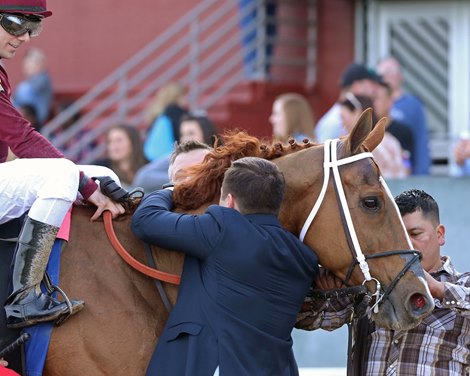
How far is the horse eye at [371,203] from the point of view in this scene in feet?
15.5

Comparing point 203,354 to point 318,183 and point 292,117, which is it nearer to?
point 318,183

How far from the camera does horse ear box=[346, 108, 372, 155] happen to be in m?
4.76

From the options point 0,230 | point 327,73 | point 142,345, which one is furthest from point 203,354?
point 327,73

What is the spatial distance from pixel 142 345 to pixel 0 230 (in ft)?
2.59

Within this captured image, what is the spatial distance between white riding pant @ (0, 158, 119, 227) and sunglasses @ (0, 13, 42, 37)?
58cm

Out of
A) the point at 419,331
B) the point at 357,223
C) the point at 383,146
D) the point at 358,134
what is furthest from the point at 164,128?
the point at 357,223

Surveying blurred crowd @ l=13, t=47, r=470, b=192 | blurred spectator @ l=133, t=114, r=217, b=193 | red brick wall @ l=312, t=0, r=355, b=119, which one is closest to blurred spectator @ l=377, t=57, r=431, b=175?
blurred crowd @ l=13, t=47, r=470, b=192

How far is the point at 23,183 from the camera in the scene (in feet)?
15.1

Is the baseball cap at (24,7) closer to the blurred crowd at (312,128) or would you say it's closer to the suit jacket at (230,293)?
the suit jacket at (230,293)

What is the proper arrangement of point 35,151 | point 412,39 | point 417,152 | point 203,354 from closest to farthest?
1. point 203,354
2. point 35,151
3. point 417,152
4. point 412,39

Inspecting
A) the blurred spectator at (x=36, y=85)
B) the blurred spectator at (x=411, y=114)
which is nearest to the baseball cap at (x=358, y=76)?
the blurred spectator at (x=411, y=114)

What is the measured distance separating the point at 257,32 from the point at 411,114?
311cm

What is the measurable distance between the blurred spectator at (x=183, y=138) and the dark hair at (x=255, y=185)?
3318 millimetres

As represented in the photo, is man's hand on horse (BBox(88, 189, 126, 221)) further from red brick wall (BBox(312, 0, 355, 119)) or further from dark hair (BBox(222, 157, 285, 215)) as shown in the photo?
red brick wall (BBox(312, 0, 355, 119))
